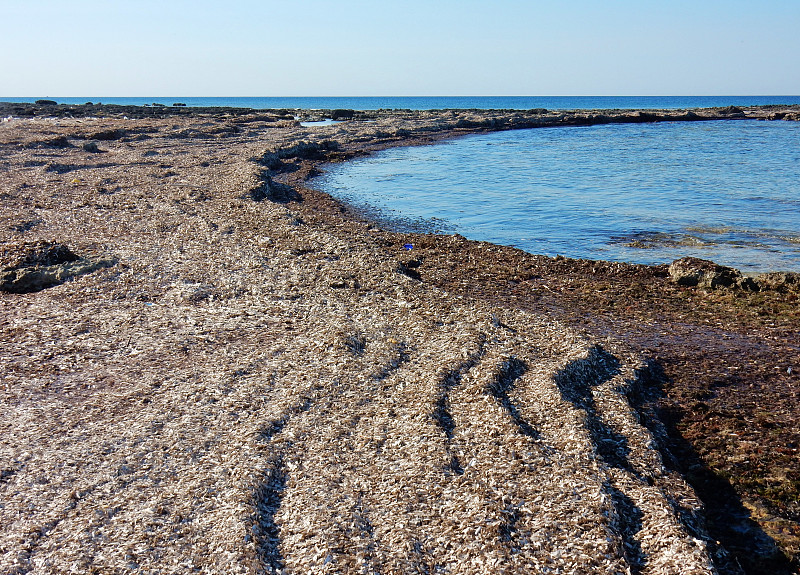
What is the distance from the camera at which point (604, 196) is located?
2172 cm

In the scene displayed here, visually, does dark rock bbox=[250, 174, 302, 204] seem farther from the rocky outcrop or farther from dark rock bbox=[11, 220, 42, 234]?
the rocky outcrop

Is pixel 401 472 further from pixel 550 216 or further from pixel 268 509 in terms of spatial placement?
pixel 550 216

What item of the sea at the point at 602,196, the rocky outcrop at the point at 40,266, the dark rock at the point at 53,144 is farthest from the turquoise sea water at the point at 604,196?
the dark rock at the point at 53,144

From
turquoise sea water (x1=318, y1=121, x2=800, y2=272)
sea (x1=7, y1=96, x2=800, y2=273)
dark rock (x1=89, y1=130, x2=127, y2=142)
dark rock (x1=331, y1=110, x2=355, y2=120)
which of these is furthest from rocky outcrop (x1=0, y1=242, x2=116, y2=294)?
dark rock (x1=331, y1=110, x2=355, y2=120)

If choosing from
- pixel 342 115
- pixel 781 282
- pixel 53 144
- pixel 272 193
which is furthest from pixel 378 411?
pixel 342 115

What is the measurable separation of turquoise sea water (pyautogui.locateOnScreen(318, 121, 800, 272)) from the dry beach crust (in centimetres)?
335

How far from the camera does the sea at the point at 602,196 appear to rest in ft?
48.9

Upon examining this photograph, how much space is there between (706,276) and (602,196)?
1151 cm

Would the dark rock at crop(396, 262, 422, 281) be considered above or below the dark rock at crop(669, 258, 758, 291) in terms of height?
below

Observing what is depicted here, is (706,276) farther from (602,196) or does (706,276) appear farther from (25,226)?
(25,226)

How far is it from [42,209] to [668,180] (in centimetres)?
2236

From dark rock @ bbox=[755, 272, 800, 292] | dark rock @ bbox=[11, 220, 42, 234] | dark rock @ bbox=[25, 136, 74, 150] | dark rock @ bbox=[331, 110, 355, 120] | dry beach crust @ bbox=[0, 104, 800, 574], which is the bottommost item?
dry beach crust @ bbox=[0, 104, 800, 574]

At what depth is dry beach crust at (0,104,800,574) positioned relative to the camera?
4.47 metres

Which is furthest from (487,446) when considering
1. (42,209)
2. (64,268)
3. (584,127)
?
(584,127)
